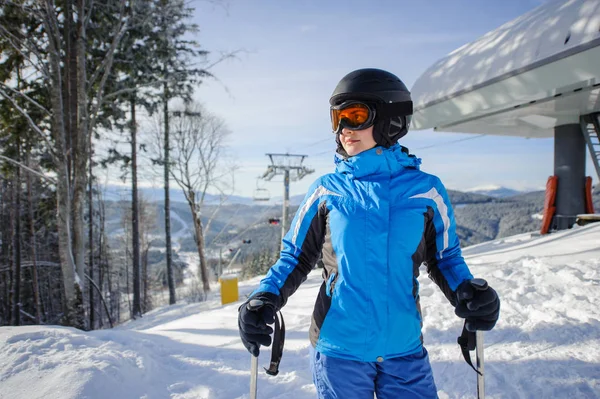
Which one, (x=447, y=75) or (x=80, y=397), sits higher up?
(x=447, y=75)

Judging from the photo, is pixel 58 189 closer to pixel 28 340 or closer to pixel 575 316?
pixel 28 340

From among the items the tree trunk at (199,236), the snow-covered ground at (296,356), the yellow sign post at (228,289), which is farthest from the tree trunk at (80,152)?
the tree trunk at (199,236)

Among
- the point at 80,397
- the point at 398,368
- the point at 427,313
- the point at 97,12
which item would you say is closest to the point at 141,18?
the point at 97,12

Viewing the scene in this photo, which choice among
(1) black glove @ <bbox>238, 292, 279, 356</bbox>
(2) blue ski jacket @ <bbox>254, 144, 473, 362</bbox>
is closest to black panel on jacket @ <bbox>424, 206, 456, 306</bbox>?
(2) blue ski jacket @ <bbox>254, 144, 473, 362</bbox>

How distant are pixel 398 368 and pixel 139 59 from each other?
9997 millimetres

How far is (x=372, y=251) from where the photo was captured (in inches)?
50.6

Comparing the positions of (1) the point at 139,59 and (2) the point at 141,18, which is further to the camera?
(1) the point at 139,59

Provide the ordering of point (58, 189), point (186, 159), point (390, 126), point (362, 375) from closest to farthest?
point (362, 375), point (390, 126), point (58, 189), point (186, 159)

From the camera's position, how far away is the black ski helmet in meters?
1.48

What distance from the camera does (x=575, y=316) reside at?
10.4 ft

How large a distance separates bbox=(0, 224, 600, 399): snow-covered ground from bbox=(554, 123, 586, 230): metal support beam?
15.9 ft

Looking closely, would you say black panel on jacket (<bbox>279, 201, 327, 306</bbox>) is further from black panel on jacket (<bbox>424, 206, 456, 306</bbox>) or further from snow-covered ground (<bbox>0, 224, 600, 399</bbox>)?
snow-covered ground (<bbox>0, 224, 600, 399</bbox>)

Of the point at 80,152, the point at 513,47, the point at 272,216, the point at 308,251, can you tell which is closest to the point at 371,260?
the point at 308,251

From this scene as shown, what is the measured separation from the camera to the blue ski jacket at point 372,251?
1282 mm
